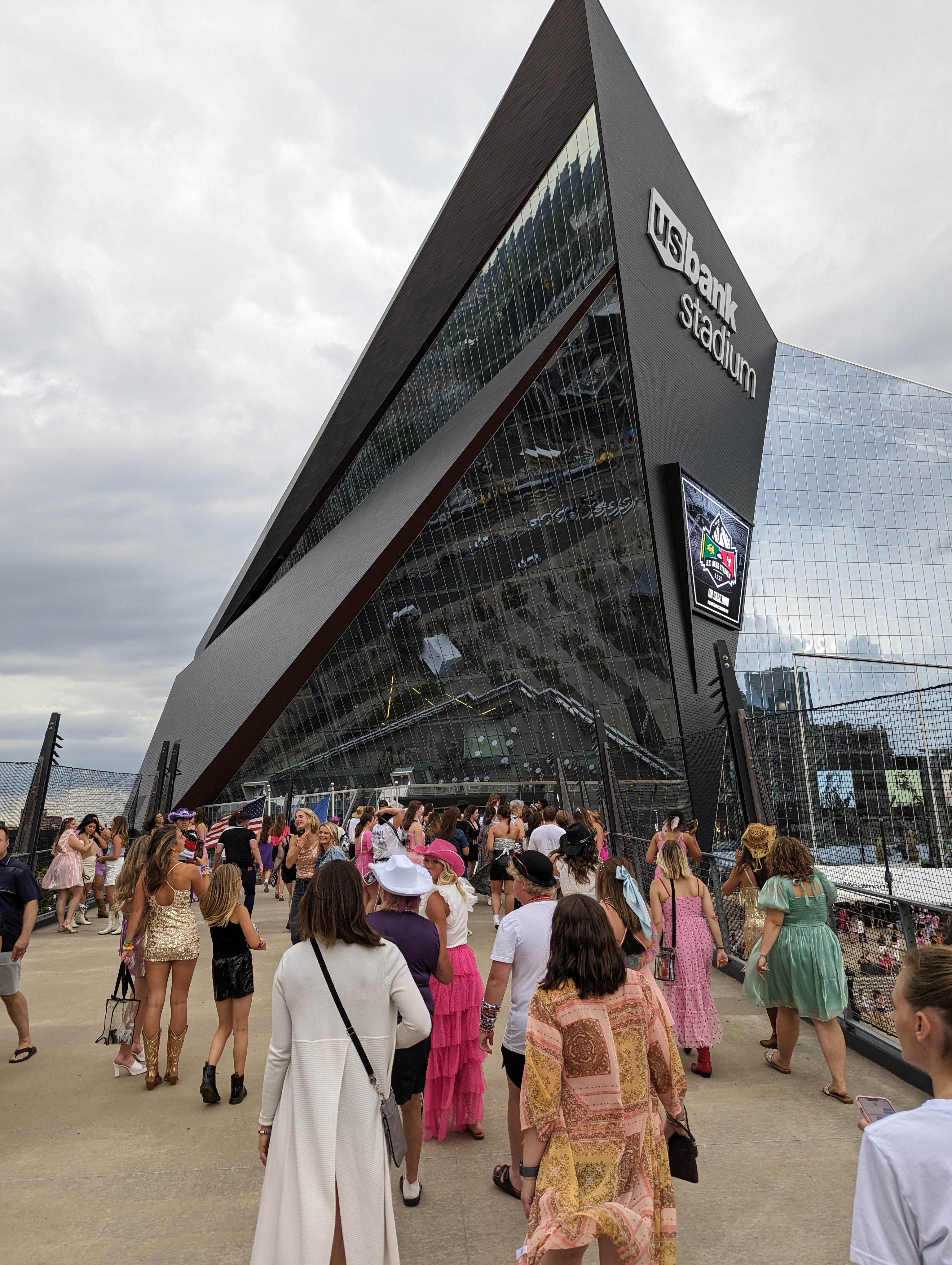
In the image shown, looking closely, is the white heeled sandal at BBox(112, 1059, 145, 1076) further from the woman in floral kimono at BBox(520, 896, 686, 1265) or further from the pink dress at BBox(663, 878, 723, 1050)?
the woman in floral kimono at BBox(520, 896, 686, 1265)

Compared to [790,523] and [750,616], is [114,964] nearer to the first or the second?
[750,616]

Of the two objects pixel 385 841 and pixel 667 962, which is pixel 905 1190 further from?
pixel 385 841

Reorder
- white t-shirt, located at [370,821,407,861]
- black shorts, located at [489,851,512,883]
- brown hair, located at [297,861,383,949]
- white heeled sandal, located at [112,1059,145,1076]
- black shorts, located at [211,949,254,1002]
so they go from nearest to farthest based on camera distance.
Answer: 1. brown hair, located at [297,861,383,949]
2. black shorts, located at [211,949,254,1002]
3. white heeled sandal, located at [112,1059,145,1076]
4. white t-shirt, located at [370,821,407,861]
5. black shorts, located at [489,851,512,883]

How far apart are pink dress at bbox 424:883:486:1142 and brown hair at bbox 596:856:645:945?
2.61 ft

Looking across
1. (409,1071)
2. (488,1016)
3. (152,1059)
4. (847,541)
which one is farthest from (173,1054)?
(847,541)

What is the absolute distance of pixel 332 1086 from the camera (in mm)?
2752

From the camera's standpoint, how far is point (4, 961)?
5.66 meters

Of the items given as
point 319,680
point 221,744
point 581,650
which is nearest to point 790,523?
point 581,650

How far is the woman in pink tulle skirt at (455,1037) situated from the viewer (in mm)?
4336

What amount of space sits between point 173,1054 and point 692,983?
11.8 ft

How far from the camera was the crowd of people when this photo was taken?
2.38 metres

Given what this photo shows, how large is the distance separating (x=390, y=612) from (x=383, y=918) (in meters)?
27.7

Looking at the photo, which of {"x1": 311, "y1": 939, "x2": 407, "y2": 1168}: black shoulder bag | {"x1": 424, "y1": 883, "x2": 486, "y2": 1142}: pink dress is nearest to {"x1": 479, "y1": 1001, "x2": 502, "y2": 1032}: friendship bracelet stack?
{"x1": 311, "y1": 939, "x2": 407, "y2": 1168}: black shoulder bag

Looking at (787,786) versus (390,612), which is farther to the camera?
(390,612)
